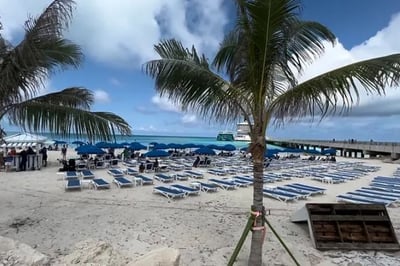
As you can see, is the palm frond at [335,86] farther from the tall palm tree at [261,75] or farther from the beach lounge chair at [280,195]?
the beach lounge chair at [280,195]

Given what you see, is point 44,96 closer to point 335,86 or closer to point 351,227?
point 335,86

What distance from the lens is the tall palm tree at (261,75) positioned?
4.38 m

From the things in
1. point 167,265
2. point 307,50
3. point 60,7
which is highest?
point 60,7

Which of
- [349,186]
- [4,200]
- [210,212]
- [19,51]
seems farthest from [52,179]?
[349,186]

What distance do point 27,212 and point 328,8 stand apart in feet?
30.1

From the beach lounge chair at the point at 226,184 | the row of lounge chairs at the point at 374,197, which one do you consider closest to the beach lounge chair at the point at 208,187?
the beach lounge chair at the point at 226,184

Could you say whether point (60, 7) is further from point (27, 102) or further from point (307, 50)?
point (307, 50)

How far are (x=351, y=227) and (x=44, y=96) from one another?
24.8 feet

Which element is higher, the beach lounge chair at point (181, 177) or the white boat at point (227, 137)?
the white boat at point (227, 137)

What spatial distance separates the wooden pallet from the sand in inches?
8.9

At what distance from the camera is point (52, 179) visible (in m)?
14.8

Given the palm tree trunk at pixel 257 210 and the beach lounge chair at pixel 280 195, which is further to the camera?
the beach lounge chair at pixel 280 195

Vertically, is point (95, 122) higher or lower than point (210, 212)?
higher

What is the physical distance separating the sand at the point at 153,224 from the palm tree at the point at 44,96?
2.22m
